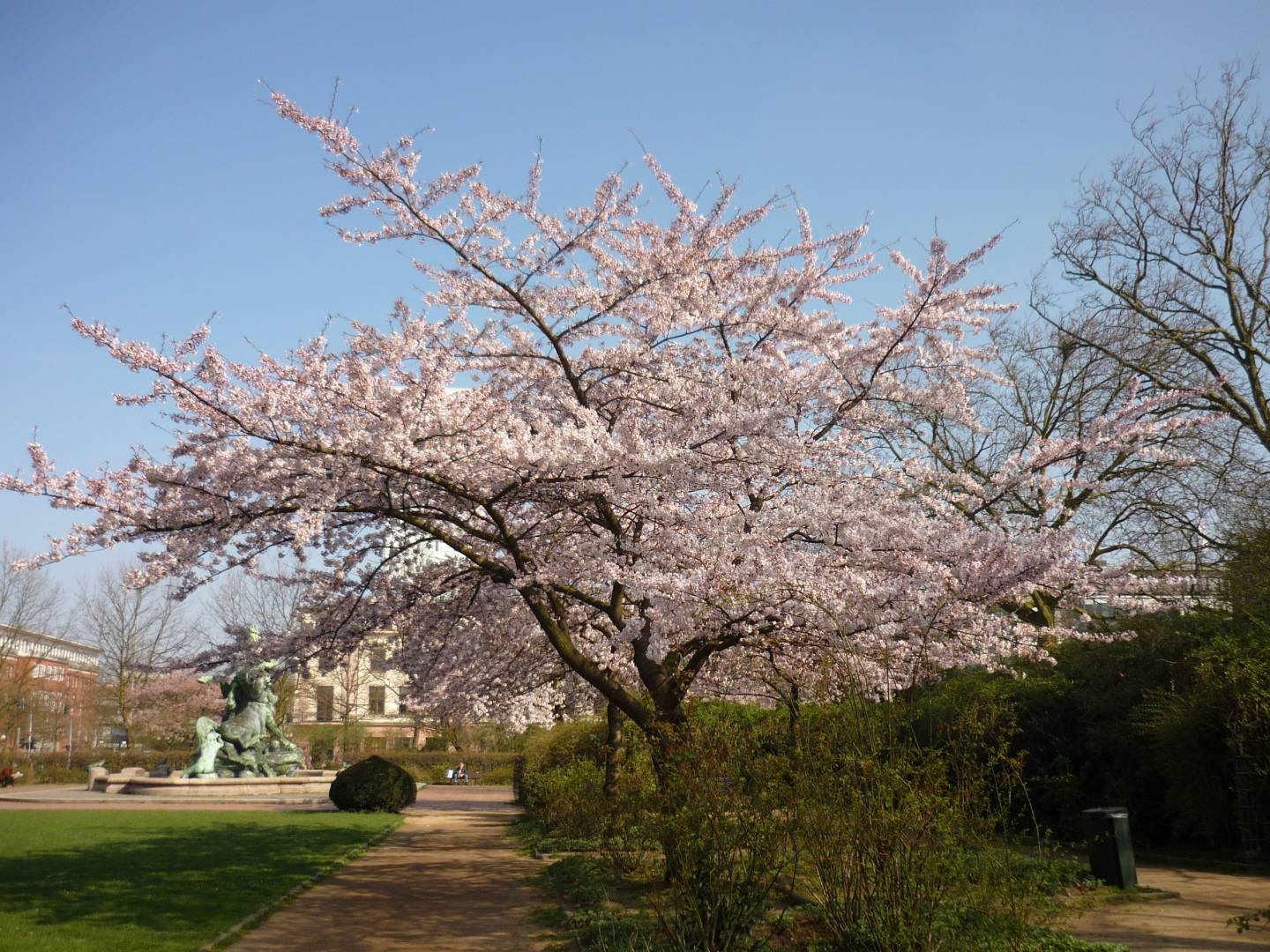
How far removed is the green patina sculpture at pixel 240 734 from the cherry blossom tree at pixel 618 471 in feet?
61.0

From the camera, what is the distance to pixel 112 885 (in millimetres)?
9992

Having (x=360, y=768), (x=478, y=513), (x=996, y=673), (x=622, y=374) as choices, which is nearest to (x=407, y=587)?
(x=478, y=513)

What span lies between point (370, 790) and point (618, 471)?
16283 millimetres

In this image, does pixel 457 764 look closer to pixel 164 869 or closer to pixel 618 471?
pixel 164 869

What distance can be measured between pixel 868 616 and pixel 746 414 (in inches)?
82.0

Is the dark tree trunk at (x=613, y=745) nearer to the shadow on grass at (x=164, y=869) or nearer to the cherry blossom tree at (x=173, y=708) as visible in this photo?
the shadow on grass at (x=164, y=869)

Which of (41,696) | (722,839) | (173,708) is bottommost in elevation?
(722,839)

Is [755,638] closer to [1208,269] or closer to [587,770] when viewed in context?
[587,770]

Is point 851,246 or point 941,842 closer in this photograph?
point 941,842

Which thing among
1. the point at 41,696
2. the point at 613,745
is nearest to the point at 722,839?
the point at 613,745

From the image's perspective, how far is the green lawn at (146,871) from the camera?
7746 mm

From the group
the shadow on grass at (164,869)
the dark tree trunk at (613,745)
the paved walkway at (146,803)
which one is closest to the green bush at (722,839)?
the shadow on grass at (164,869)

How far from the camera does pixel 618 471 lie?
7938 millimetres

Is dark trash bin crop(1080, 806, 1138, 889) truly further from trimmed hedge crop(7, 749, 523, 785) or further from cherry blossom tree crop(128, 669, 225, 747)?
cherry blossom tree crop(128, 669, 225, 747)
